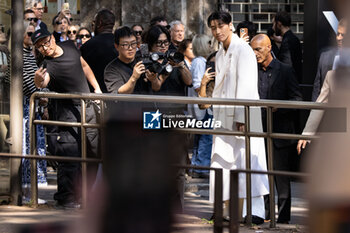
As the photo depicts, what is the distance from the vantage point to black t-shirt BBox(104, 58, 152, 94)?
7621 mm

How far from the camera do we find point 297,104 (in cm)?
667

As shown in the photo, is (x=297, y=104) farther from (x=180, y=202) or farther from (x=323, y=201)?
(x=323, y=201)

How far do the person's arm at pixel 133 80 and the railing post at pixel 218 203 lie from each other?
3.98 meters

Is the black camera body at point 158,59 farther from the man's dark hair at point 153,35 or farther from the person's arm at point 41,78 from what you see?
the person's arm at point 41,78

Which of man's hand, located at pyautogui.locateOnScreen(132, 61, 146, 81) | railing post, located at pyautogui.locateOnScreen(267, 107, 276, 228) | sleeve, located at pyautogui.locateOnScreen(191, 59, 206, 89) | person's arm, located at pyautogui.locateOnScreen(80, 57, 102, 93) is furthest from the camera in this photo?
sleeve, located at pyautogui.locateOnScreen(191, 59, 206, 89)

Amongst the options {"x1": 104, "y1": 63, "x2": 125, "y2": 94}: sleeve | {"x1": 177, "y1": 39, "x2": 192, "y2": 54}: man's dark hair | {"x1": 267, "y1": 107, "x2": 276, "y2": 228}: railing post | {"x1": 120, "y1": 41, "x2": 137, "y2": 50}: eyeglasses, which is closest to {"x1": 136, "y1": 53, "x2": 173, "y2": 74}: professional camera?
{"x1": 120, "y1": 41, "x2": 137, "y2": 50}: eyeglasses

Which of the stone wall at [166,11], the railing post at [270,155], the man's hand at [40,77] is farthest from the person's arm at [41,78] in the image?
the stone wall at [166,11]

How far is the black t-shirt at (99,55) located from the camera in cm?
828

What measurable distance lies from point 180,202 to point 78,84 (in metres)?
4.84

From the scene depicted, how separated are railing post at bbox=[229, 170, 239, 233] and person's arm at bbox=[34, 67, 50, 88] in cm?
430

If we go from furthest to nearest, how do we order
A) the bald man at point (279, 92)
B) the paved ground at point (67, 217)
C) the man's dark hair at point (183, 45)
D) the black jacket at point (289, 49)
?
the black jacket at point (289, 49) < the man's dark hair at point (183, 45) < the bald man at point (279, 92) < the paved ground at point (67, 217)

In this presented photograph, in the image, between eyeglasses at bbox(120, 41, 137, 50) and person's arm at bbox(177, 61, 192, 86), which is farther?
person's arm at bbox(177, 61, 192, 86)

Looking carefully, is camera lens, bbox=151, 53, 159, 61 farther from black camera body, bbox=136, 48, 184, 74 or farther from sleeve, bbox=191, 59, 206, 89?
sleeve, bbox=191, 59, 206, 89

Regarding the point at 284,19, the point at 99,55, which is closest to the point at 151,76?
the point at 99,55
